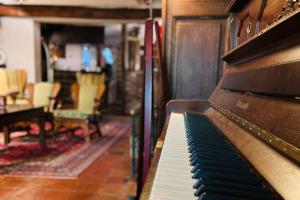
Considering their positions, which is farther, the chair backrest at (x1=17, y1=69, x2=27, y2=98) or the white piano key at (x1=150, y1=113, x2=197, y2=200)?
the chair backrest at (x1=17, y1=69, x2=27, y2=98)

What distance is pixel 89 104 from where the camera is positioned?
187 inches

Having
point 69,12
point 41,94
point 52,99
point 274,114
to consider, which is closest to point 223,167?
point 274,114

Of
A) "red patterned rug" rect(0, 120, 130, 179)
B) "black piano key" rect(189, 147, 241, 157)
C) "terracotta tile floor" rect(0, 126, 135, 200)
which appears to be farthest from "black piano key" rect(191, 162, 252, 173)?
"red patterned rug" rect(0, 120, 130, 179)

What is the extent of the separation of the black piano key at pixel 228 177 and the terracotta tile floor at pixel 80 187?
6.08 ft

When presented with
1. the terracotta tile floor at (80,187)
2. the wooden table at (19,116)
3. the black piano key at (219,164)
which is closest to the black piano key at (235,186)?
the black piano key at (219,164)

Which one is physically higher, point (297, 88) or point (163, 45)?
point (163, 45)

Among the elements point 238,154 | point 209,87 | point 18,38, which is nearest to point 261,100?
point 238,154

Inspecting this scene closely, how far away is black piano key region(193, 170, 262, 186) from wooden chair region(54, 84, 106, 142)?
3870 mm

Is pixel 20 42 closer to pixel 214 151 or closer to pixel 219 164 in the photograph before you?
pixel 214 151

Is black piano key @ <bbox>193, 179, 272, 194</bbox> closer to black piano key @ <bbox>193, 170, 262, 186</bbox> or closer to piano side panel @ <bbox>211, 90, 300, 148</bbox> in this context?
black piano key @ <bbox>193, 170, 262, 186</bbox>

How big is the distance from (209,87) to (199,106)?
0.61 m

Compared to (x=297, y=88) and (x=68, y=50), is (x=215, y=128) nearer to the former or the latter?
(x=297, y=88)

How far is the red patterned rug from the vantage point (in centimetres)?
294

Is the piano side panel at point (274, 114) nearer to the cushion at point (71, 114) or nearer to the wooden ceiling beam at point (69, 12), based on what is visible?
the cushion at point (71, 114)
